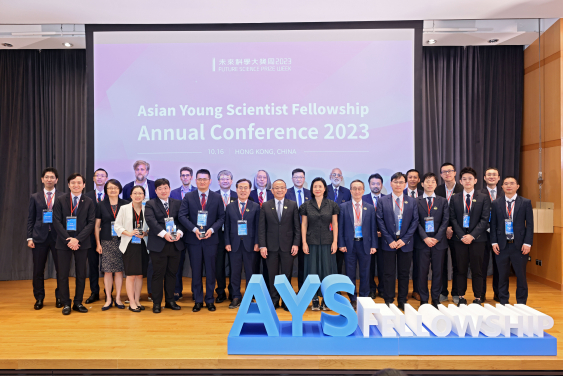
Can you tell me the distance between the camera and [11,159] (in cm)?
629

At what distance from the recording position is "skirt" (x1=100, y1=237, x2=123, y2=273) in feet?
14.3

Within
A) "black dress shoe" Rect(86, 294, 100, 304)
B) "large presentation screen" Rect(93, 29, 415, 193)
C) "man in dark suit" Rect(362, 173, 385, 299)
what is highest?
"large presentation screen" Rect(93, 29, 415, 193)

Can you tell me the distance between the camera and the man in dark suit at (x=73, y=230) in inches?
169

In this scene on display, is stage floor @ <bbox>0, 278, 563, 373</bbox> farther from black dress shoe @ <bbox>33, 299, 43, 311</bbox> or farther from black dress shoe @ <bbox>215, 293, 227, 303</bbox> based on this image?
black dress shoe @ <bbox>215, 293, 227, 303</bbox>

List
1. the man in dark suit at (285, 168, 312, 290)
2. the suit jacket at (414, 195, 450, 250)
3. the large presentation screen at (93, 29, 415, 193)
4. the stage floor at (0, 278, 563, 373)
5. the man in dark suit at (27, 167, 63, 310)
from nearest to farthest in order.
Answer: the stage floor at (0, 278, 563, 373) < the suit jacket at (414, 195, 450, 250) < the man in dark suit at (27, 167, 63, 310) < the man in dark suit at (285, 168, 312, 290) < the large presentation screen at (93, 29, 415, 193)

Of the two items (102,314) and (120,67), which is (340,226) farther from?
(120,67)

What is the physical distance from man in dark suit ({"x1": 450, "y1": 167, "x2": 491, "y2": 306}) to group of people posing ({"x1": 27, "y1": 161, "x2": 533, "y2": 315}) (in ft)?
0.04

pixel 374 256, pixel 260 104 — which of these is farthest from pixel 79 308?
pixel 374 256

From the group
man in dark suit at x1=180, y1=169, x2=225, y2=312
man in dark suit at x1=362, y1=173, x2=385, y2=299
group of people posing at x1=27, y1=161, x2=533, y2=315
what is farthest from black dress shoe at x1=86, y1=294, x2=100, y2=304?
man in dark suit at x1=362, y1=173, x2=385, y2=299

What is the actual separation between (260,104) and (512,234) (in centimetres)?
343

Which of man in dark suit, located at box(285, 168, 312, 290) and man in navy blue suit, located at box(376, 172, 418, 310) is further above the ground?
man in dark suit, located at box(285, 168, 312, 290)

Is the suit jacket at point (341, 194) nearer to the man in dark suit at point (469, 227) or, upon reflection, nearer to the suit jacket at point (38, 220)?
the man in dark suit at point (469, 227)

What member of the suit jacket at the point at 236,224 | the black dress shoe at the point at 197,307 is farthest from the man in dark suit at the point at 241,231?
the black dress shoe at the point at 197,307

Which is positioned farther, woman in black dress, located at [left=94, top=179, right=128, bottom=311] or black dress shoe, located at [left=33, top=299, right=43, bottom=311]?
black dress shoe, located at [left=33, top=299, right=43, bottom=311]
